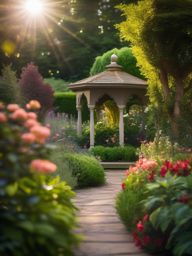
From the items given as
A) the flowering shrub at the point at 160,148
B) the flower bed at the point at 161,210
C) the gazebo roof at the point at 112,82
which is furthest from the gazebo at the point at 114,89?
the flower bed at the point at 161,210

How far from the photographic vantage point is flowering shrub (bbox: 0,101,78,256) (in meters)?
3.31

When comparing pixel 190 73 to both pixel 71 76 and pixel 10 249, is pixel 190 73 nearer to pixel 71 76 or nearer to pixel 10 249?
pixel 10 249

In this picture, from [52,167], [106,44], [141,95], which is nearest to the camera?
[52,167]

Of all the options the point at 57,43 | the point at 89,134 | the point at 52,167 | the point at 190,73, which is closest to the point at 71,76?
the point at 57,43

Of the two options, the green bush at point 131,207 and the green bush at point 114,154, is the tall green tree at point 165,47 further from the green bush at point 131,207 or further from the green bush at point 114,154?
the green bush at point 131,207

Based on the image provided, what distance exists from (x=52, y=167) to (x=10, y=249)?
625mm

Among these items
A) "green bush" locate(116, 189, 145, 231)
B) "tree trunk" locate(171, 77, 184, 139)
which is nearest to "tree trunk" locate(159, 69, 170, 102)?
"tree trunk" locate(171, 77, 184, 139)

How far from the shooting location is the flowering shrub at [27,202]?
10.9 feet

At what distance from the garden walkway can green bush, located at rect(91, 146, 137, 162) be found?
593cm

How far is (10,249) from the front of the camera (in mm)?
3383

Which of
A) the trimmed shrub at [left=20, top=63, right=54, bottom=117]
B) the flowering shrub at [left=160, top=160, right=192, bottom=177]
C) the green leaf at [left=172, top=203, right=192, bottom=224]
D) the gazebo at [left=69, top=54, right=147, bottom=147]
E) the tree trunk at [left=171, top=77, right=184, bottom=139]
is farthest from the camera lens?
the gazebo at [left=69, top=54, right=147, bottom=147]

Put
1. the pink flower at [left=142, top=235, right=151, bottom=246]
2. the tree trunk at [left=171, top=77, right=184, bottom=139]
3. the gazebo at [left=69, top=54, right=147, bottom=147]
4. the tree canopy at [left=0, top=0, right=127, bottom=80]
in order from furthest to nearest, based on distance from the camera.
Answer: the tree canopy at [left=0, top=0, right=127, bottom=80] → the gazebo at [left=69, top=54, right=147, bottom=147] → the tree trunk at [left=171, top=77, right=184, bottom=139] → the pink flower at [left=142, top=235, right=151, bottom=246]

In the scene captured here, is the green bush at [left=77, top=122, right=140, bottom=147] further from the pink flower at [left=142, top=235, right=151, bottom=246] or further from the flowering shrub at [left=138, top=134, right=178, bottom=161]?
the pink flower at [left=142, top=235, right=151, bottom=246]

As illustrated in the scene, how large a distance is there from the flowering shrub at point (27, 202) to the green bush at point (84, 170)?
23.8 feet
